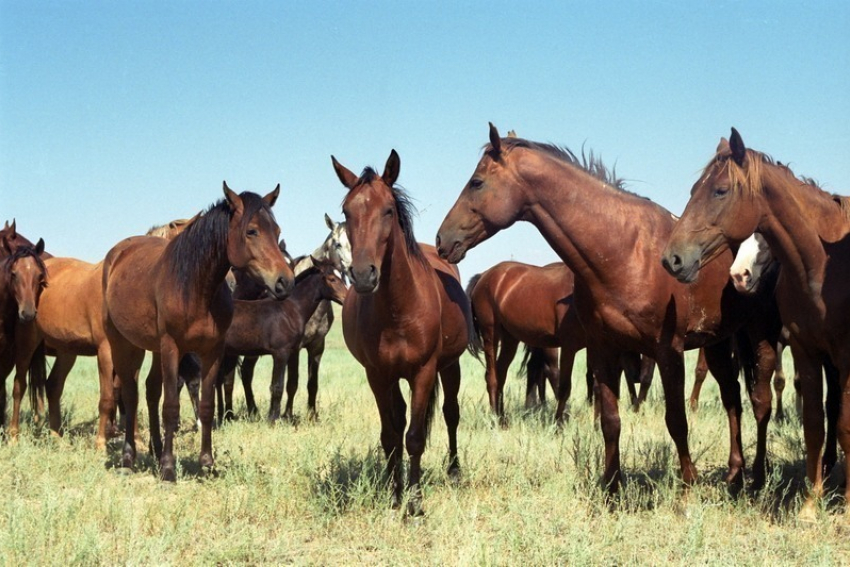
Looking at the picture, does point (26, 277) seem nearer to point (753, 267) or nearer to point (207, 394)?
point (207, 394)

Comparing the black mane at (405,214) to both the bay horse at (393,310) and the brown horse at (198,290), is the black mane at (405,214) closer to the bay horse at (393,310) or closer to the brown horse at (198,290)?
the bay horse at (393,310)

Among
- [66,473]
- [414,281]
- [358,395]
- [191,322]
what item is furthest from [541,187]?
[358,395]

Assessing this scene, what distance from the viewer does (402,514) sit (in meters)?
5.39

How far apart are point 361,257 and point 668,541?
2.46 meters

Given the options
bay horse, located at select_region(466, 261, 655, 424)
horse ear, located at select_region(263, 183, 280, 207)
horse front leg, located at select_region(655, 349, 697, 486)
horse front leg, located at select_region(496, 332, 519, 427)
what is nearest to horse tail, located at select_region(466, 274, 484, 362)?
bay horse, located at select_region(466, 261, 655, 424)

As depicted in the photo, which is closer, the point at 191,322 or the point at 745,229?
the point at 745,229

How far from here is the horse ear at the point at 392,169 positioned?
5.59 metres

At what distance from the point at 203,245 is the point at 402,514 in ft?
10.1

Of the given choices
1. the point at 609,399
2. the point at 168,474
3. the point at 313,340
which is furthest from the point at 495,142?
the point at 313,340

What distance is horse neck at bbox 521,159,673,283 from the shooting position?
5559 millimetres

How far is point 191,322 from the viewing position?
23.6 ft

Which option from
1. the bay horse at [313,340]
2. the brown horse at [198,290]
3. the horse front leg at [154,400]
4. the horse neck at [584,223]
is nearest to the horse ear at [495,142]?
the horse neck at [584,223]

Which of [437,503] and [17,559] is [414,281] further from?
[17,559]

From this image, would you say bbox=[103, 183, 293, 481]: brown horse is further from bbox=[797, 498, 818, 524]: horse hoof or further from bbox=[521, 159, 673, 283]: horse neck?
bbox=[797, 498, 818, 524]: horse hoof
